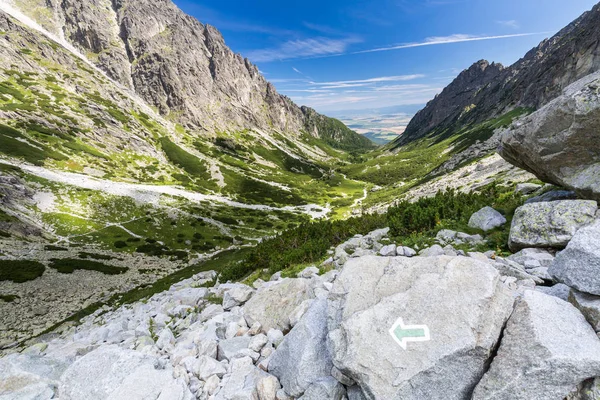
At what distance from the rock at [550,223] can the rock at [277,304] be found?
355 inches

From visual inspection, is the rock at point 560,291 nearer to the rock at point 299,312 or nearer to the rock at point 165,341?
the rock at point 299,312

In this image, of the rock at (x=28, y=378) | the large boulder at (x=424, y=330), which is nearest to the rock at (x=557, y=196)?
the large boulder at (x=424, y=330)

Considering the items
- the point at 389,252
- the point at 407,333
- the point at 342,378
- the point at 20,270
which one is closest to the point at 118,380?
the point at 342,378

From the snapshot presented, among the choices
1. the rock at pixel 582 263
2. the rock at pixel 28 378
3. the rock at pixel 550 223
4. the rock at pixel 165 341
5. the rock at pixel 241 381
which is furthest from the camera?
the rock at pixel 165 341

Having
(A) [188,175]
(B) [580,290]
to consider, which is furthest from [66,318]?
(A) [188,175]

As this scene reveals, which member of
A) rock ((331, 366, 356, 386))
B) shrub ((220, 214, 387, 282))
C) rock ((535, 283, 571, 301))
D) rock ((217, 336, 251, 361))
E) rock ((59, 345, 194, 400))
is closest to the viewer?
rock ((331, 366, 356, 386))

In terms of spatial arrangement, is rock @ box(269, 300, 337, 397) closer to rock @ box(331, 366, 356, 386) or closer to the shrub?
rock @ box(331, 366, 356, 386)

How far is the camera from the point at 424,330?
5965 mm

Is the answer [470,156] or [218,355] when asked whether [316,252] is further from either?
[470,156]

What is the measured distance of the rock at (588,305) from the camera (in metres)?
5.36

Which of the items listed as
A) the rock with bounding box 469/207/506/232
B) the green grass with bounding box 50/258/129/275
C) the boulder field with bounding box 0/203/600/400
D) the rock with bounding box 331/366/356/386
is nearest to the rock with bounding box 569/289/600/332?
the boulder field with bounding box 0/203/600/400

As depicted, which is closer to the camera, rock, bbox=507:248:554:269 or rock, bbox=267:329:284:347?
rock, bbox=267:329:284:347

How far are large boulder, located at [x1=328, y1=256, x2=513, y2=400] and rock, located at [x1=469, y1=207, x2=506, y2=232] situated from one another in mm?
9343

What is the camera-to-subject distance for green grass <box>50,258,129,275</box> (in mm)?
47344
